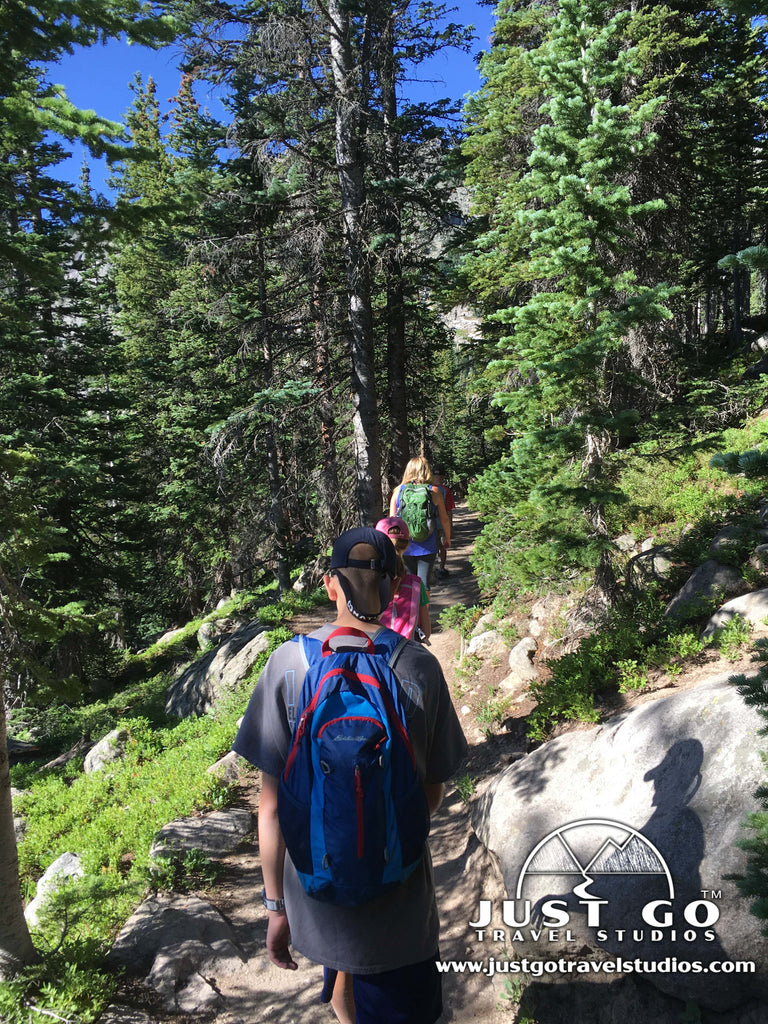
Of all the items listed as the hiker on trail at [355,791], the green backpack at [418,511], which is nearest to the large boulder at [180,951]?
the hiker on trail at [355,791]

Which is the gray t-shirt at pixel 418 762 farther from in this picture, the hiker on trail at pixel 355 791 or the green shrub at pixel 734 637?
the green shrub at pixel 734 637

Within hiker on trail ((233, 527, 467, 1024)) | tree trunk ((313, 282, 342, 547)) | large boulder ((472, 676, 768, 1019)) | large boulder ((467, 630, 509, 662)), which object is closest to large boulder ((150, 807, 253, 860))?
large boulder ((472, 676, 768, 1019))

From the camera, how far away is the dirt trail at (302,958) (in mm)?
3934

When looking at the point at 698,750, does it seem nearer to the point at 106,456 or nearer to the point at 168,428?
the point at 106,456

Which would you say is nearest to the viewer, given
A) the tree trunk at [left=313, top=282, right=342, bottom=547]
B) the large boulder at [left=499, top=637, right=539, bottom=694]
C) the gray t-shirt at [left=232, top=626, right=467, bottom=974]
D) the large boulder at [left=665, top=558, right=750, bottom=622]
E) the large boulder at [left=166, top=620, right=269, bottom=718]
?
the gray t-shirt at [left=232, top=626, right=467, bottom=974]

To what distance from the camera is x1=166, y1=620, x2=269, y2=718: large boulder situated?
10.6 metres

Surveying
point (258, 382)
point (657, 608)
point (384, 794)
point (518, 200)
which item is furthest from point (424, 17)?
point (384, 794)

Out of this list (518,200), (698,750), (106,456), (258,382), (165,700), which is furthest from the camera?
(258,382)

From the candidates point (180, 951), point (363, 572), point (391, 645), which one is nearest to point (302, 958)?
point (180, 951)

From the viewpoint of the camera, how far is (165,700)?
13281mm

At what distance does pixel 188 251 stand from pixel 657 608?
36.8ft

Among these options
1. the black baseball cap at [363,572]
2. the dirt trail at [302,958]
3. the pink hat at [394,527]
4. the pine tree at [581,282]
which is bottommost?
the dirt trail at [302,958]

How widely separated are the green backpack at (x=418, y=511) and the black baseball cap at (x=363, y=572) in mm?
4218

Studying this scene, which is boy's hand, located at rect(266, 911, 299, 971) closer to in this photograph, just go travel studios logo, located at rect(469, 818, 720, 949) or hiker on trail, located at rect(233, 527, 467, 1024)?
hiker on trail, located at rect(233, 527, 467, 1024)
